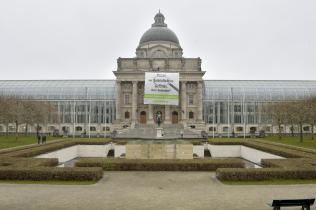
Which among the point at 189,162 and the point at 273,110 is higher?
the point at 273,110

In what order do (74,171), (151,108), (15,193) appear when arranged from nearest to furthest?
(15,193) → (74,171) → (151,108)

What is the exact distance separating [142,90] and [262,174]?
68747 millimetres

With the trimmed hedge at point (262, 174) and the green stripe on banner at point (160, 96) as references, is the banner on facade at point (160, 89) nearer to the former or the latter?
the green stripe on banner at point (160, 96)

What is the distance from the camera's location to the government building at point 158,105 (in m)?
88.7

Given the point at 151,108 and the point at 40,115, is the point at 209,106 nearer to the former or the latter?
the point at 151,108

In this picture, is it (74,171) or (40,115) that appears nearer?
(74,171)

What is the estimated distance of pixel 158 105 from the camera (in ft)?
299

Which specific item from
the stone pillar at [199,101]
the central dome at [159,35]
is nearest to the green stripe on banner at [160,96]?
the stone pillar at [199,101]

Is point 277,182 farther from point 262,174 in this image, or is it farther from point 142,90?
point 142,90

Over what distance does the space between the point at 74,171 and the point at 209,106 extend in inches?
3120

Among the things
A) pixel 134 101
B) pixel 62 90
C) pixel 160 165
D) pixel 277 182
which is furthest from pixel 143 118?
pixel 277 182

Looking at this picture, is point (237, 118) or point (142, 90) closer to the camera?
point (142, 90)

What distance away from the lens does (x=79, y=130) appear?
100 metres

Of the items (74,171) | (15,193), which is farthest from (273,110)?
(15,193)
